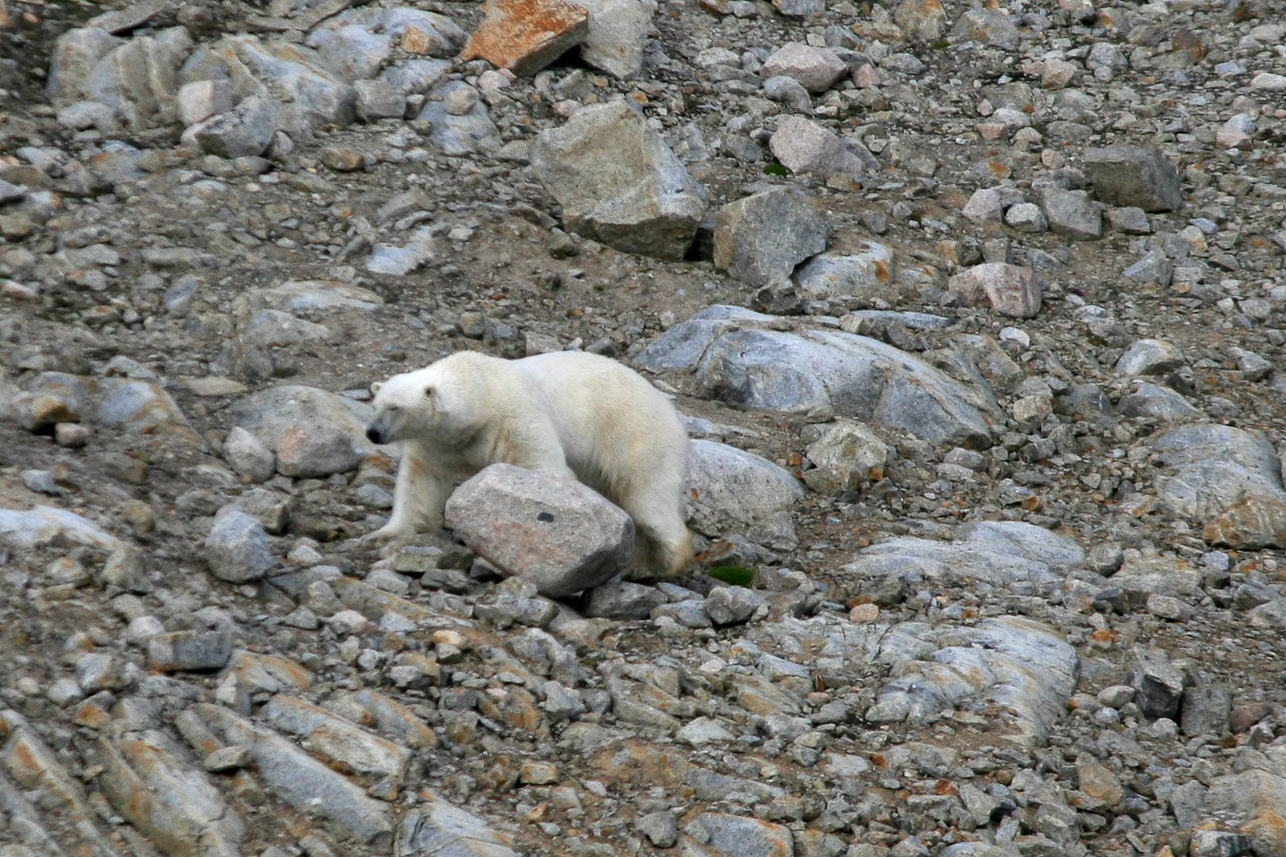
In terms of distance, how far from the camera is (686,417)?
9.15 meters

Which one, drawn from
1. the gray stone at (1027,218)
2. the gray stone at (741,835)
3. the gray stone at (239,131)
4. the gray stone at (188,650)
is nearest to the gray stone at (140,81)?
the gray stone at (239,131)

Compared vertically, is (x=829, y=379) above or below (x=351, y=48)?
below

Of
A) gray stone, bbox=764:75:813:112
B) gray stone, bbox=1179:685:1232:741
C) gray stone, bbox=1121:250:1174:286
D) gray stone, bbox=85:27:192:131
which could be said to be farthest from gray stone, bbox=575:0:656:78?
gray stone, bbox=1179:685:1232:741

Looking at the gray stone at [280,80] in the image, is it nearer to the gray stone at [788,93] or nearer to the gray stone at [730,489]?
the gray stone at [788,93]

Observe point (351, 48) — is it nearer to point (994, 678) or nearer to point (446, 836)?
point (994, 678)

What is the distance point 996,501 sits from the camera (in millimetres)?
8859

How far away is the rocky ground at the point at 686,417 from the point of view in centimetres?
483

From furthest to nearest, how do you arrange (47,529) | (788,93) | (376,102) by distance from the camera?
(788,93) < (376,102) < (47,529)

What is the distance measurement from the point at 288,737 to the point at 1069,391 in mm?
7607

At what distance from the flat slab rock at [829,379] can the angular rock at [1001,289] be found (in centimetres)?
150

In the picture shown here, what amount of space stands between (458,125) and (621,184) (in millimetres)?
1830

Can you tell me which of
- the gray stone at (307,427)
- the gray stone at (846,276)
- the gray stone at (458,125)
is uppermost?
the gray stone at (458,125)

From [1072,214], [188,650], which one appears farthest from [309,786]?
[1072,214]

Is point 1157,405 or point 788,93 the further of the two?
point 788,93
